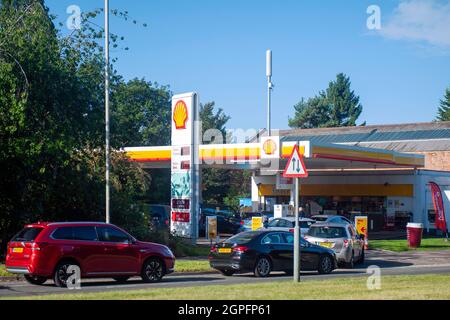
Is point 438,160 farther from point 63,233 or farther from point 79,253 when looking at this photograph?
point 63,233

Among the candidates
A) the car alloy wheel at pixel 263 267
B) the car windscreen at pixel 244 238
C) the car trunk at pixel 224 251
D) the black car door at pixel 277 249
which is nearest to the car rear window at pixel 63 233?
the car trunk at pixel 224 251

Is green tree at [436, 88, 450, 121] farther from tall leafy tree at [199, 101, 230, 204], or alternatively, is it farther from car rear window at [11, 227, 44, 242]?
car rear window at [11, 227, 44, 242]

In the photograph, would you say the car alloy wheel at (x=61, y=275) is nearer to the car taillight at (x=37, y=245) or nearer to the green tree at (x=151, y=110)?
the car taillight at (x=37, y=245)

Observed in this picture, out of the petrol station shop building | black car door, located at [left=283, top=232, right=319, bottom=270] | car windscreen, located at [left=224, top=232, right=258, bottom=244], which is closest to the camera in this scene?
car windscreen, located at [left=224, top=232, right=258, bottom=244]

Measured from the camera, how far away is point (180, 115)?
105ft

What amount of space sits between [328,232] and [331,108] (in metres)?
90.4

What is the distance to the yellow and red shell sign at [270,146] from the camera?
3988cm

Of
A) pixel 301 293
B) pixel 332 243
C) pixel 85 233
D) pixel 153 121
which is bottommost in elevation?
pixel 301 293

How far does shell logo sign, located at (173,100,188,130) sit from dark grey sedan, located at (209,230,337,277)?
10271 mm

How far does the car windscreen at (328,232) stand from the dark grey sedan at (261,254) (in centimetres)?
324

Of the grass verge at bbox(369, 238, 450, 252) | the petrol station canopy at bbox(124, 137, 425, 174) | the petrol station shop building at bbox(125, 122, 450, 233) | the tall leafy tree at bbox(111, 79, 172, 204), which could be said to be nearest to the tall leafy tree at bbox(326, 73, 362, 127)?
the tall leafy tree at bbox(111, 79, 172, 204)

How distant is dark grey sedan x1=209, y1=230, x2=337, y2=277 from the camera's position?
21766 millimetres

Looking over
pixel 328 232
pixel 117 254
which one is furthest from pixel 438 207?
pixel 117 254
